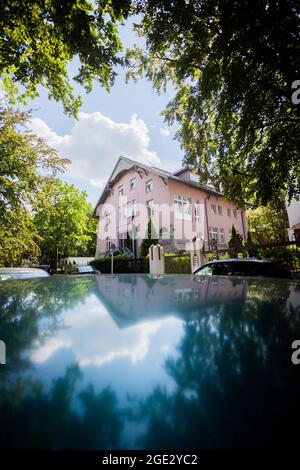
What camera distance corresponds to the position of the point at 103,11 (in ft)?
14.8

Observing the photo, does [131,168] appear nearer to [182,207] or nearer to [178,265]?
[182,207]

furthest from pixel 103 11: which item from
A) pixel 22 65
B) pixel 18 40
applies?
pixel 22 65

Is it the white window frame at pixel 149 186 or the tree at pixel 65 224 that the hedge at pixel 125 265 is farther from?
the tree at pixel 65 224

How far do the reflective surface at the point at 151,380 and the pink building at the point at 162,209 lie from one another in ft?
55.8

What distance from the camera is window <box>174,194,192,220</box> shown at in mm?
21602

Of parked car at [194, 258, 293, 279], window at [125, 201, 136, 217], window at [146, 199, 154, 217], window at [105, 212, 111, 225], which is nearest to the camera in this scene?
parked car at [194, 258, 293, 279]

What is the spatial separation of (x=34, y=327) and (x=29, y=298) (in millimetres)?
694

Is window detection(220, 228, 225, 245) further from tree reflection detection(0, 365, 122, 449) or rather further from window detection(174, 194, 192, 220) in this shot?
tree reflection detection(0, 365, 122, 449)

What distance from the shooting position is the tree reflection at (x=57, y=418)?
442 millimetres

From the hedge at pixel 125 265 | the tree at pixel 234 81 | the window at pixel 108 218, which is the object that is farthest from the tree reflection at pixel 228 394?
the window at pixel 108 218

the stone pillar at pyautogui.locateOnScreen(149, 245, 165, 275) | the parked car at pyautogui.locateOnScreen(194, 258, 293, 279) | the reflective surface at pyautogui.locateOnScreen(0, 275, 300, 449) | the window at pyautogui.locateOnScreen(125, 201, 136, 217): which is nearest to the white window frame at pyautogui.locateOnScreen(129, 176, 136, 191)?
the window at pyautogui.locateOnScreen(125, 201, 136, 217)

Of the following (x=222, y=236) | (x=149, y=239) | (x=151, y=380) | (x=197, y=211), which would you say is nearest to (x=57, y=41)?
(x=151, y=380)

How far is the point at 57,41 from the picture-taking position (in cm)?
477

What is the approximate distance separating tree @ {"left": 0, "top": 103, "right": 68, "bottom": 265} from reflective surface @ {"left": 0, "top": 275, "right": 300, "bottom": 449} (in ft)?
38.0
